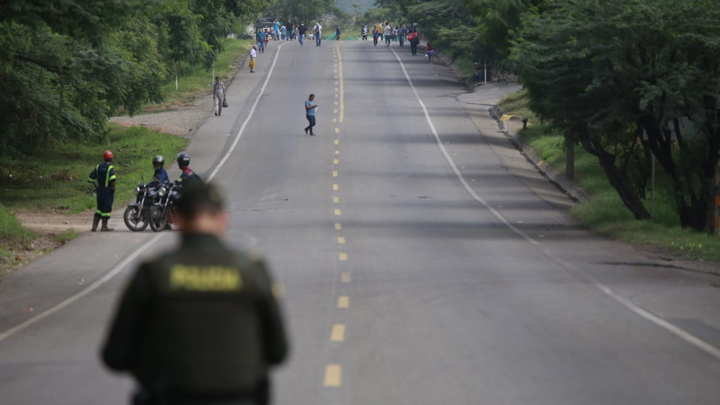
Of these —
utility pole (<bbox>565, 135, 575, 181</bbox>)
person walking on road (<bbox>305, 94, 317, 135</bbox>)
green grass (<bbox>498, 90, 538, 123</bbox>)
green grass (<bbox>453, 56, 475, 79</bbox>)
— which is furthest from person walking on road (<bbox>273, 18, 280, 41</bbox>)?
utility pole (<bbox>565, 135, 575, 181</bbox>)

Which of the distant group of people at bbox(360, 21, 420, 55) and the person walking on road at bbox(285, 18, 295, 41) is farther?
the person walking on road at bbox(285, 18, 295, 41)

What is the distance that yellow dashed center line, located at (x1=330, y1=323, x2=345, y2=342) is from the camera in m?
12.3

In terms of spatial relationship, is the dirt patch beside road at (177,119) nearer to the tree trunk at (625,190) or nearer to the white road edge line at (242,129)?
Result: the white road edge line at (242,129)

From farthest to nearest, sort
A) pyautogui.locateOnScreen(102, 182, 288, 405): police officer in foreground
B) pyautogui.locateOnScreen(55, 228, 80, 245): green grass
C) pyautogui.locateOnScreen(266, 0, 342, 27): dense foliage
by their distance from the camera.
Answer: pyautogui.locateOnScreen(266, 0, 342, 27): dense foliage, pyautogui.locateOnScreen(55, 228, 80, 245): green grass, pyautogui.locateOnScreen(102, 182, 288, 405): police officer in foreground

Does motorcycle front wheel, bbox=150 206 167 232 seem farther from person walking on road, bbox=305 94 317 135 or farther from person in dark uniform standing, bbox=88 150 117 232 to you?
person walking on road, bbox=305 94 317 135

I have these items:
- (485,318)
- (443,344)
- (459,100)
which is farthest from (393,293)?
(459,100)

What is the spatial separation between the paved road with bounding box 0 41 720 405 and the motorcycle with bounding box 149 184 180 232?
0.73 meters

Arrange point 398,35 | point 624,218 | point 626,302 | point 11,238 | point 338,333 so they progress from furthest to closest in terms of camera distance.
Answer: point 398,35
point 624,218
point 11,238
point 626,302
point 338,333

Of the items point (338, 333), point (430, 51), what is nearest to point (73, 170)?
point (338, 333)

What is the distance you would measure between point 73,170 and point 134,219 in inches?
625

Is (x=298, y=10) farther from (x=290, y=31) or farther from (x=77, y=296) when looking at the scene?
(x=77, y=296)

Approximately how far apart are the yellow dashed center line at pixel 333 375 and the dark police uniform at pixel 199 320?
5.24 meters

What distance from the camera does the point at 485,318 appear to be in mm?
13859

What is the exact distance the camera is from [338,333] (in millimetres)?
12719
